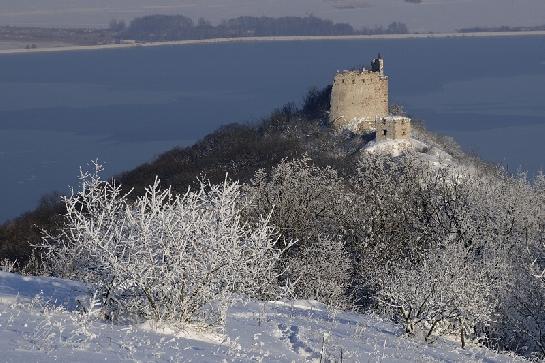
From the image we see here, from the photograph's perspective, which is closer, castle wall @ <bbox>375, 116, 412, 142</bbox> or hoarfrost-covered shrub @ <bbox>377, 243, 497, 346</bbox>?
hoarfrost-covered shrub @ <bbox>377, 243, 497, 346</bbox>

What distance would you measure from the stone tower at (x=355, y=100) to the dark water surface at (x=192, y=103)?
9.83 meters

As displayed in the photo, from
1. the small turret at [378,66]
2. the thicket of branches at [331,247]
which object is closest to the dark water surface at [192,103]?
the small turret at [378,66]

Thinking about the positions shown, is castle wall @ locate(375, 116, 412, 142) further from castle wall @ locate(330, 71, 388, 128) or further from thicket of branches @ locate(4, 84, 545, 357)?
castle wall @ locate(330, 71, 388, 128)

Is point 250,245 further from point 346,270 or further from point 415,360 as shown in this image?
point 346,270

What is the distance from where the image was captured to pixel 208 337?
9.27 m

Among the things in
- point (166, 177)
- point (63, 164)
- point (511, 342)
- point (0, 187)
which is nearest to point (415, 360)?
point (511, 342)

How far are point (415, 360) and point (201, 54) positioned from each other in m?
189

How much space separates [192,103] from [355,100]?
1939 inches

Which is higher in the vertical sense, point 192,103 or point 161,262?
point 161,262

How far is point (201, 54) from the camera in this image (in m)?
197

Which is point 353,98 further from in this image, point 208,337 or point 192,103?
point 192,103

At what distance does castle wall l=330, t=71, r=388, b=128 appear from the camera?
50594 millimetres

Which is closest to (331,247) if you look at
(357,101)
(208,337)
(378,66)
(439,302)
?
(439,302)

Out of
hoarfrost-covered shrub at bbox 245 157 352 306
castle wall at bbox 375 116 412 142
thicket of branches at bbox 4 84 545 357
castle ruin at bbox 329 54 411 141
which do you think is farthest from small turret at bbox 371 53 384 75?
hoarfrost-covered shrub at bbox 245 157 352 306
